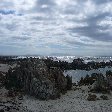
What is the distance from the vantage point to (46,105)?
91.4ft

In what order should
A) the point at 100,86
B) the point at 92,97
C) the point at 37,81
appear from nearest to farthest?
the point at 92,97 < the point at 37,81 < the point at 100,86

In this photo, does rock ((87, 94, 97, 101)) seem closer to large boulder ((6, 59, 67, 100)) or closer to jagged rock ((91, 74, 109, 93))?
jagged rock ((91, 74, 109, 93))

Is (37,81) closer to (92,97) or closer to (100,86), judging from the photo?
(92,97)

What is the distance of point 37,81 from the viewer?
31422 mm

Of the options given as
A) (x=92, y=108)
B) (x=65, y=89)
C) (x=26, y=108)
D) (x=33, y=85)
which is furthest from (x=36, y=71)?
(x=92, y=108)

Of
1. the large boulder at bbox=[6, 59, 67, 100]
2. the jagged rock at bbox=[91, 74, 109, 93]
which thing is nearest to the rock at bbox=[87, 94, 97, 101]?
the jagged rock at bbox=[91, 74, 109, 93]

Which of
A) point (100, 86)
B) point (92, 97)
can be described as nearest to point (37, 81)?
point (92, 97)

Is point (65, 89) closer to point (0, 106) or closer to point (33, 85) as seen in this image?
point (33, 85)

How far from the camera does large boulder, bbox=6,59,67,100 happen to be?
30.7 meters

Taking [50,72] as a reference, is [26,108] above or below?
below

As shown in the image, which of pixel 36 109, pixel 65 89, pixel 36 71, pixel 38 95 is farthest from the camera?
pixel 65 89

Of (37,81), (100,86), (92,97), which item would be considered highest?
(37,81)

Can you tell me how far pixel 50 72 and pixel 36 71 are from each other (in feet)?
9.15

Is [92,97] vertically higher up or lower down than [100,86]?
lower down
